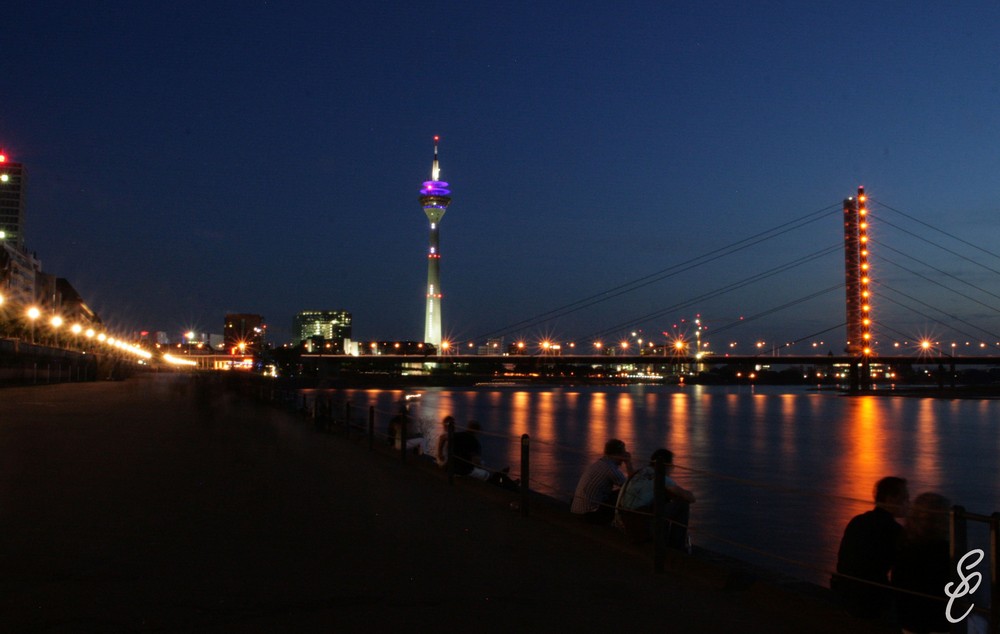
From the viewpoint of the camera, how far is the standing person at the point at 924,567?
16.4 ft

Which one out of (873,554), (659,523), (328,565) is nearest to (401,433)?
(328,565)

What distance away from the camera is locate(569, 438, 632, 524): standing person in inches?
353

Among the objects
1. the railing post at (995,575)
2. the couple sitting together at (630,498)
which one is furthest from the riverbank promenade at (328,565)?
the railing post at (995,575)

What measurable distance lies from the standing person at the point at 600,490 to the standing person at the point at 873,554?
313 cm

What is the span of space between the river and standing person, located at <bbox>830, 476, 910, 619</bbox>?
0.24 meters

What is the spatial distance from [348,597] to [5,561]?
106 inches

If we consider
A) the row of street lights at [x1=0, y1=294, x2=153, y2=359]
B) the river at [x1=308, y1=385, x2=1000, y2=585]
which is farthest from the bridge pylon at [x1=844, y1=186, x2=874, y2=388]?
the row of street lights at [x1=0, y1=294, x2=153, y2=359]

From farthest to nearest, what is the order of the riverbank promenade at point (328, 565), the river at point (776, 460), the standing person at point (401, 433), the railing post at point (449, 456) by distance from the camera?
the standing person at point (401, 433) < the river at point (776, 460) < the railing post at point (449, 456) < the riverbank promenade at point (328, 565)

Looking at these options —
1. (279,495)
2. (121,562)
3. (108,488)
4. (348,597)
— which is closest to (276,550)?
(121,562)

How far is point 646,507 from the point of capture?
26.1 feet

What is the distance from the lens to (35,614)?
527cm

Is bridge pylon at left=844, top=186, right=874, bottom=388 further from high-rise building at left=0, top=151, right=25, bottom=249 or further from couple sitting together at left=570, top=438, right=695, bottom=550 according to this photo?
high-rise building at left=0, top=151, right=25, bottom=249

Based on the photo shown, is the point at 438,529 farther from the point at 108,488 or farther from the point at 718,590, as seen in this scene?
the point at 108,488

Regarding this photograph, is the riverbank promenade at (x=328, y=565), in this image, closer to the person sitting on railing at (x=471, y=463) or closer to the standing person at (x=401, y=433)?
the person sitting on railing at (x=471, y=463)
